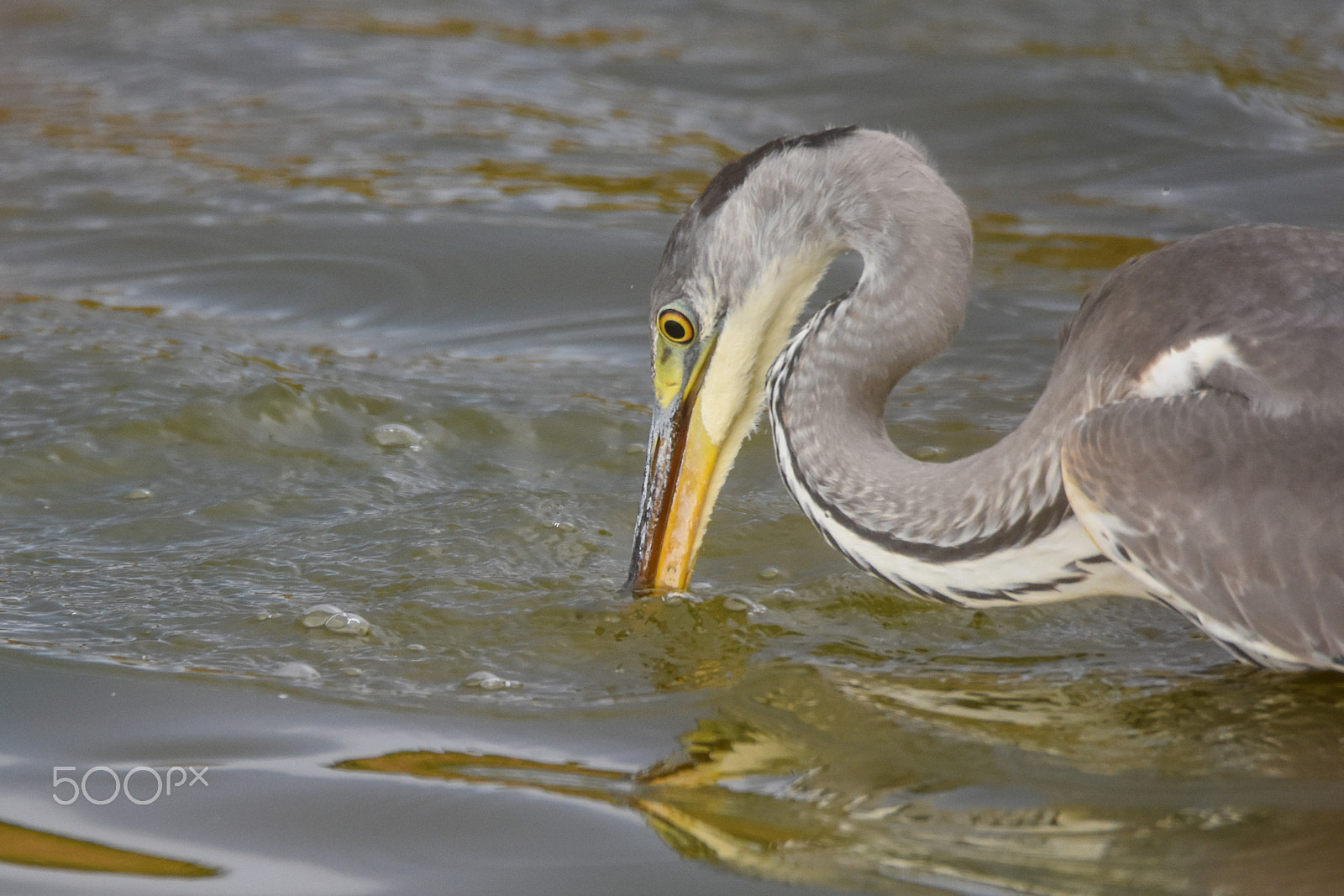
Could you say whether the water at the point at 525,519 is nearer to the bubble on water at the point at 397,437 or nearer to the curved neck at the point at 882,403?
the bubble on water at the point at 397,437

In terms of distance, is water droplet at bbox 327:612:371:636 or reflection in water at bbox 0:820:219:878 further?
water droplet at bbox 327:612:371:636

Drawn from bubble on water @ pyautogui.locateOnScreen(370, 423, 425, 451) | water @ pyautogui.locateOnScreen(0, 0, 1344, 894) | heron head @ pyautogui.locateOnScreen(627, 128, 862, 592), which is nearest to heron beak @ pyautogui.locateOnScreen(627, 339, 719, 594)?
heron head @ pyautogui.locateOnScreen(627, 128, 862, 592)

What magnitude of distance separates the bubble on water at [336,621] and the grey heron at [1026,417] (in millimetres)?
697

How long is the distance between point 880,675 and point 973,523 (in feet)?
1.42

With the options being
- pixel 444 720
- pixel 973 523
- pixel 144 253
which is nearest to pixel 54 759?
pixel 444 720

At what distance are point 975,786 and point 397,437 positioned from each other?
263 centimetres

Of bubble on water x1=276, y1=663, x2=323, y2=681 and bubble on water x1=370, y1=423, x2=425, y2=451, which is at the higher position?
bubble on water x1=370, y1=423, x2=425, y2=451

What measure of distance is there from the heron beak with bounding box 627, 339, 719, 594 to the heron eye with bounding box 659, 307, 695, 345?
0.08 metres

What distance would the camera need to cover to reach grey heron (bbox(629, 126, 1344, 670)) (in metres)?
3.33

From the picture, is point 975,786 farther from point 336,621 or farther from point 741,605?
point 336,621

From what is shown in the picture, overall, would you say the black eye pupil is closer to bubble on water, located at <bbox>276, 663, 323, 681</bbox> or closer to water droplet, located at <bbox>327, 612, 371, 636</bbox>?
water droplet, located at <bbox>327, 612, 371, 636</bbox>

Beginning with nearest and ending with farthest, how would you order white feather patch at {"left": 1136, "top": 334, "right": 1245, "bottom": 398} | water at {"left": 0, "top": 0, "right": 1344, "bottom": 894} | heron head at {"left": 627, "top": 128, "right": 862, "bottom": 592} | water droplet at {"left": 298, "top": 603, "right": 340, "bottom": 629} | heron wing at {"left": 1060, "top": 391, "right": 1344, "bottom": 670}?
water at {"left": 0, "top": 0, "right": 1344, "bottom": 894} → heron wing at {"left": 1060, "top": 391, "right": 1344, "bottom": 670} → white feather patch at {"left": 1136, "top": 334, "right": 1245, "bottom": 398} → heron head at {"left": 627, "top": 128, "right": 862, "bottom": 592} → water droplet at {"left": 298, "top": 603, "right": 340, "bottom": 629}

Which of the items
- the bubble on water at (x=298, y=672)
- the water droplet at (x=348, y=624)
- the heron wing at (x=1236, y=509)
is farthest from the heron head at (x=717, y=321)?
the heron wing at (x=1236, y=509)

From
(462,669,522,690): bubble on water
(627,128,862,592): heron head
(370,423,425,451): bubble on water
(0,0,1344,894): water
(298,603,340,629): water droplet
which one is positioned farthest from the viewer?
(370,423,425,451): bubble on water
